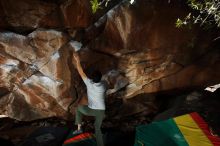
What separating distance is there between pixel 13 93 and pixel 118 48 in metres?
3.57

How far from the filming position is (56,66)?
31.4 ft

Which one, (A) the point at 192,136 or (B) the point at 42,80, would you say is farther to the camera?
(B) the point at 42,80

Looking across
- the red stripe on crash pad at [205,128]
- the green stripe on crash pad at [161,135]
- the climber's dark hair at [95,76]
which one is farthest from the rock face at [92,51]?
the red stripe on crash pad at [205,128]

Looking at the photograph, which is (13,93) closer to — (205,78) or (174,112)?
(174,112)

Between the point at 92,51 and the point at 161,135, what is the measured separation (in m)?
3.66

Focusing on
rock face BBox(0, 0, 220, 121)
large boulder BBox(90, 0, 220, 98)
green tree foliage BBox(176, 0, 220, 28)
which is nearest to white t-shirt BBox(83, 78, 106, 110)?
green tree foliage BBox(176, 0, 220, 28)

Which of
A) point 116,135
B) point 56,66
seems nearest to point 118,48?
point 56,66

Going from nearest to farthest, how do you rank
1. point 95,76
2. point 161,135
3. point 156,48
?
point 95,76
point 161,135
point 156,48

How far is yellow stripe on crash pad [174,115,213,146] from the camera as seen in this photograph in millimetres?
6488

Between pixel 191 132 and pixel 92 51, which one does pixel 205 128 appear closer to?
pixel 191 132

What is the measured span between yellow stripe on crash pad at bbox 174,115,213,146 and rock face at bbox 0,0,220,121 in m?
2.88

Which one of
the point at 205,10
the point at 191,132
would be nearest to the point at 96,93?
the point at 191,132

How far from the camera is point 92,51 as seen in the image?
9516mm

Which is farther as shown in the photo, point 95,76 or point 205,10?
point 205,10
